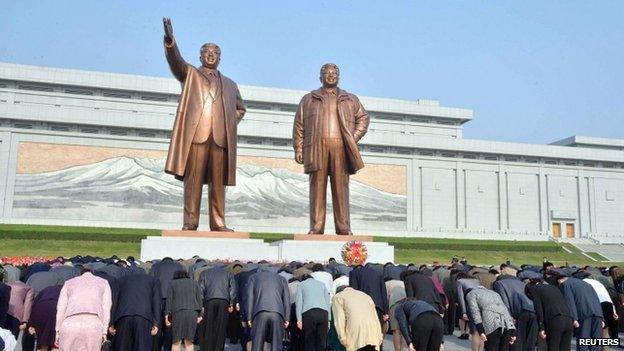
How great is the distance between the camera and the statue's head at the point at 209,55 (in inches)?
495

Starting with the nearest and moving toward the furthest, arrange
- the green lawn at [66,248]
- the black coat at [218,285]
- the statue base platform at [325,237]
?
the black coat at [218,285] < the statue base platform at [325,237] < the green lawn at [66,248]

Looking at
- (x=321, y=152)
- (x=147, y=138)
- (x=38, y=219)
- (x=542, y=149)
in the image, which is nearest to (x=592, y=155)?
(x=542, y=149)

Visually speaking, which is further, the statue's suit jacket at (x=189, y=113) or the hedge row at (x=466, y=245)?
the hedge row at (x=466, y=245)

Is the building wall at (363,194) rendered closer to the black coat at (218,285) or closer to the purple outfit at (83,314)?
the black coat at (218,285)

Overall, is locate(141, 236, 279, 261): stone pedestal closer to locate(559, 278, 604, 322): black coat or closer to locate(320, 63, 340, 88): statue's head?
locate(320, 63, 340, 88): statue's head

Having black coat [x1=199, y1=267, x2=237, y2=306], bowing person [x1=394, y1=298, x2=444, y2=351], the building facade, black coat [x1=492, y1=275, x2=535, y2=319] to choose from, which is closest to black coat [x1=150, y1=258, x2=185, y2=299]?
black coat [x1=199, y1=267, x2=237, y2=306]

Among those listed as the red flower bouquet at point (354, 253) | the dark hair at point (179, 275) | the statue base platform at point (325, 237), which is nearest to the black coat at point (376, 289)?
the dark hair at point (179, 275)

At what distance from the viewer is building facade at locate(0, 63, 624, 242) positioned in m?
31.9

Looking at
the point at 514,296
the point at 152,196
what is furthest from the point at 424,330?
the point at 152,196

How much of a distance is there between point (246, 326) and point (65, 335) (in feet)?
7.22

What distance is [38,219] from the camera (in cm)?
3084

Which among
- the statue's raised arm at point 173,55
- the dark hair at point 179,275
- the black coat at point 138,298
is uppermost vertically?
the statue's raised arm at point 173,55

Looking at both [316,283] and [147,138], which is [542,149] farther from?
[316,283]

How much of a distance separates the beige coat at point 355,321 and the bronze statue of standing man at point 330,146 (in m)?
8.25
